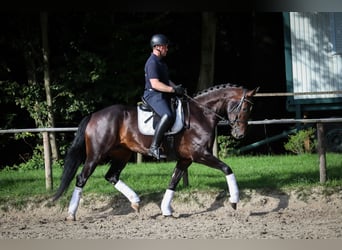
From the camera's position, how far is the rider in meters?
5.30

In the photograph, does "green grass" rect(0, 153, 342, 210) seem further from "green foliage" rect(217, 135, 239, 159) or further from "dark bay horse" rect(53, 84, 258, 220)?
"green foliage" rect(217, 135, 239, 159)

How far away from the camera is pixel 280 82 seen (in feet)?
40.8

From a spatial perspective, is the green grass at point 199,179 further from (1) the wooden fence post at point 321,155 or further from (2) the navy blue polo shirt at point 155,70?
(2) the navy blue polo shirt at point 155,70

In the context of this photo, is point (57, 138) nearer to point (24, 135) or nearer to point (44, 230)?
point (24, 135)

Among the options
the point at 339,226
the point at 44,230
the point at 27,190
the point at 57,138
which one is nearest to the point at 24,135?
the point at 57,138

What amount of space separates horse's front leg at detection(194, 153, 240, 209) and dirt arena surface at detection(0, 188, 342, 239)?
231 mm

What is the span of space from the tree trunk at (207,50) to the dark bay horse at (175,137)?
5.69m

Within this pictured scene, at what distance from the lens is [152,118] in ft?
18.0

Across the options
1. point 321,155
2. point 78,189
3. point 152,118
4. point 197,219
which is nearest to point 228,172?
point 197,219

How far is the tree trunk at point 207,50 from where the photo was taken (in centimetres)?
1132

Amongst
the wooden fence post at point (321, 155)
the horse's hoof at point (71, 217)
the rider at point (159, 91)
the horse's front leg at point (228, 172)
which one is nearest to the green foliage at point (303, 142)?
the wooden fence post at point (321, 155)

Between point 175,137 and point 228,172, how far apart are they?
65cm
